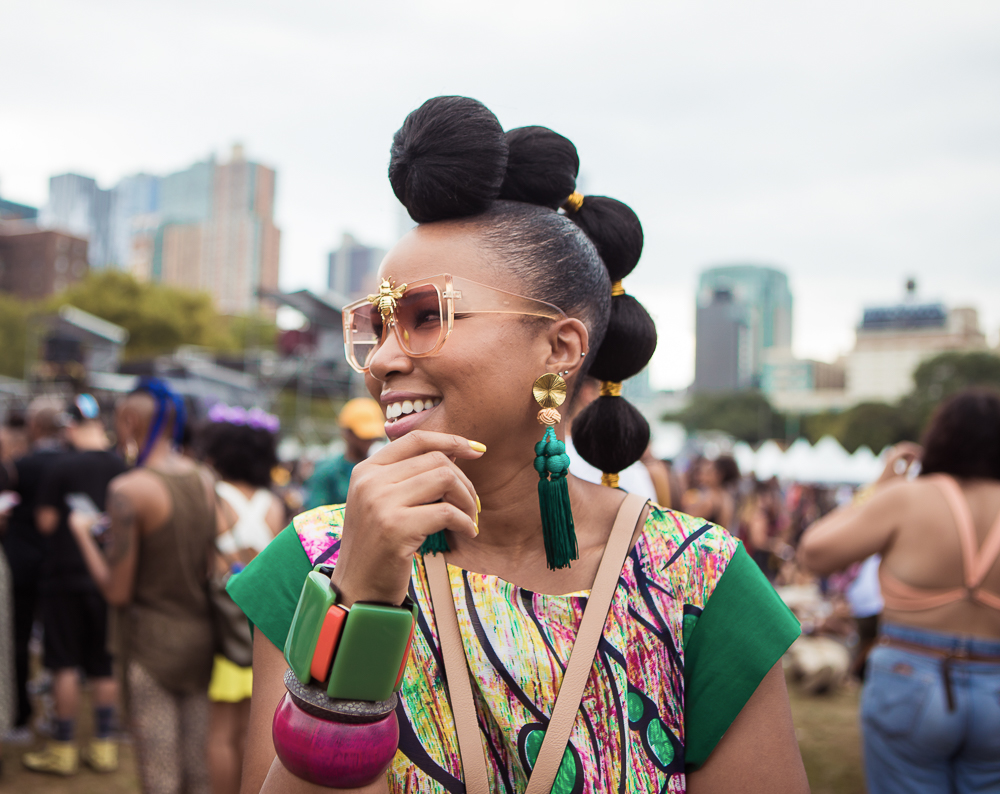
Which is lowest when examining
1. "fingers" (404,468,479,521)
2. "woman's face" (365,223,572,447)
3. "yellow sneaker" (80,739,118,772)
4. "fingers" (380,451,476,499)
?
"yellow sneaker" (80,739,118,772)

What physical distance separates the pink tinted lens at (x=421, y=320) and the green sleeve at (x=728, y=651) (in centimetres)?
69

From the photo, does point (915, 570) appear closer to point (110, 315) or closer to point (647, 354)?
point (647, 354)

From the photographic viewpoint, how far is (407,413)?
1366 mm

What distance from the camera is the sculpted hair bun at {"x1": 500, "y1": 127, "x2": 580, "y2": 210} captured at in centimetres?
152

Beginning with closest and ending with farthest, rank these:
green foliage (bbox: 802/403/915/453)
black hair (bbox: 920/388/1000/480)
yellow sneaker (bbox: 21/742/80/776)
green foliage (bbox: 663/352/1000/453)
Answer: black hair (bbox: 920/388/1000/480) → yellow sneaker (bbox: 21/742/80/776) → green foliage (bbox: 802/403/915/453) → green foliage (bbox: 663/352/1000/453)

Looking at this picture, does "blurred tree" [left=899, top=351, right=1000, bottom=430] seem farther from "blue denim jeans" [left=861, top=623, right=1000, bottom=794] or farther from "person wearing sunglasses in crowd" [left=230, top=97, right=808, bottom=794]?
"person wearing sunglasses in crowd" [left=230, top=97, right=808, bottom=794]

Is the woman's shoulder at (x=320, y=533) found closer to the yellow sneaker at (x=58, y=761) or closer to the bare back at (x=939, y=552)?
the bare back at (x=939, y=552)

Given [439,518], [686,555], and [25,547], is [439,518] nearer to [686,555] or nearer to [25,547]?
[686,555]

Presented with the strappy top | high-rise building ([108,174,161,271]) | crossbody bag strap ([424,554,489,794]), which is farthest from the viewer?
high-rise building ([108,174,161,271])

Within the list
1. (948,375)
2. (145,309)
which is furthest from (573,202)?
(948,375)

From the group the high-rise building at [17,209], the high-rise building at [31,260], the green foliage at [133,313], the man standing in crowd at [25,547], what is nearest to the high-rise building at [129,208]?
the high-rise building at [17,209]

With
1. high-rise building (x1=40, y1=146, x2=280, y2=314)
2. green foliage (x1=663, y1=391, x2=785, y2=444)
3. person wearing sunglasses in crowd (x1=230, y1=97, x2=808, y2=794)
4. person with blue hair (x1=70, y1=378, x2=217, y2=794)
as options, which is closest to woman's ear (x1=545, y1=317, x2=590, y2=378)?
person wearing sunglasses in crowd (x1=230, y1=97, x2=808, y2=794)

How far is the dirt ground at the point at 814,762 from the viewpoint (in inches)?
192

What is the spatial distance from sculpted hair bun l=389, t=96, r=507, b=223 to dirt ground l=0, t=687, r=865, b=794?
171 inches
